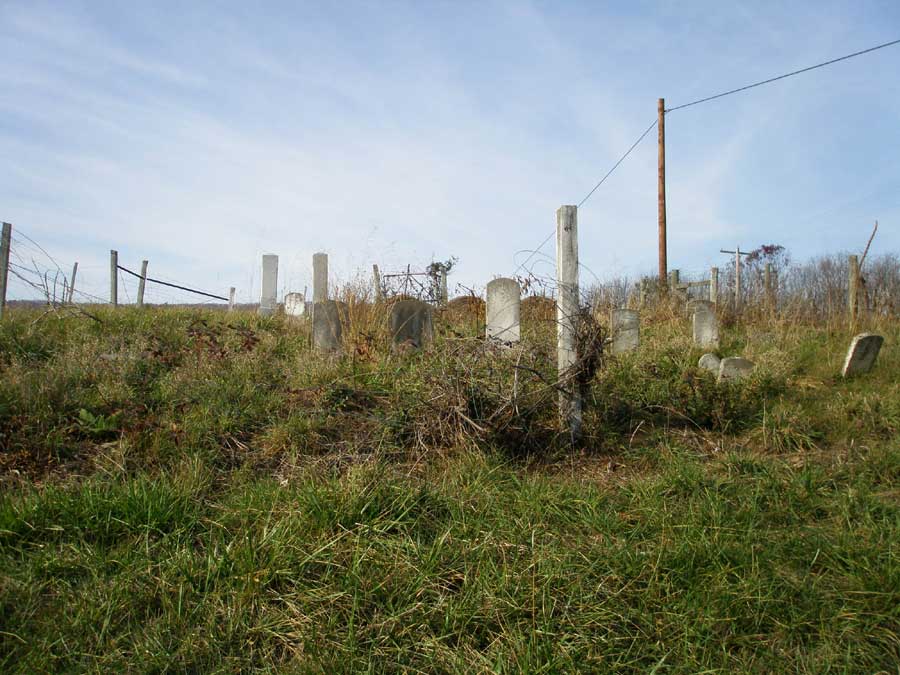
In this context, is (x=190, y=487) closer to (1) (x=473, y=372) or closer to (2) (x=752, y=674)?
(1) (x=473, y=372)

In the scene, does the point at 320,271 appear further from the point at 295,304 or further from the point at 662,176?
the point at 662,176

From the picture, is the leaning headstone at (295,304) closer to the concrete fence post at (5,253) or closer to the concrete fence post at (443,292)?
the concrete fence post at (443,292)

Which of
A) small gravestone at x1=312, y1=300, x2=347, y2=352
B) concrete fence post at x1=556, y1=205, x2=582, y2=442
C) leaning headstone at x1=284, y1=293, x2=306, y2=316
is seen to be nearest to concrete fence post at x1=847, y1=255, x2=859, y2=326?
concrete fence post at x1=556, y1=205, x2=582, y2=442

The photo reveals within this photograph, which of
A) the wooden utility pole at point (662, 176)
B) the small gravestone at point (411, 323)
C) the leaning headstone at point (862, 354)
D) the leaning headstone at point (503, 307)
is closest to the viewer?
the leaning headstone at point (503, 307)

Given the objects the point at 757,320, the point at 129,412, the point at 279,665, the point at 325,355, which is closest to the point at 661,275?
the point at 757,320

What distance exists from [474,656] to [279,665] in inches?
27.7

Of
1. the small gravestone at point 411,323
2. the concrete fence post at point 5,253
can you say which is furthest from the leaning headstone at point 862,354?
the concrete fence post at point 5,253

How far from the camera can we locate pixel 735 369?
18.5 feet

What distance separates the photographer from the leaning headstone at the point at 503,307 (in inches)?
202

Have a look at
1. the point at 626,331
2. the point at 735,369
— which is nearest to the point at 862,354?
the point at 735,369

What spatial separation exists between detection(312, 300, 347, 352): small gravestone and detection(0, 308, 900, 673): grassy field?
952 mm

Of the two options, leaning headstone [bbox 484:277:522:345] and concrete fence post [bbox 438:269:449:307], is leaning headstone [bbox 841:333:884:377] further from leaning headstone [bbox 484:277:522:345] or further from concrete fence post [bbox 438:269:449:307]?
concrete fence post [bbox 438:269:449:307]

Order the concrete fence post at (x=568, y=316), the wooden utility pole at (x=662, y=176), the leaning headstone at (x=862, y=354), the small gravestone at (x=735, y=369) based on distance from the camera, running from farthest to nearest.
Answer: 1. the wooden utility pole at (x=662, y=176)
2. the leaning headstone at (x=862, y=354)
3. the small gravestone at (x=735, y=369)
4. the concrete fence post at (x=568, y=316)

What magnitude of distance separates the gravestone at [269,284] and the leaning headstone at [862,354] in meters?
8.15
